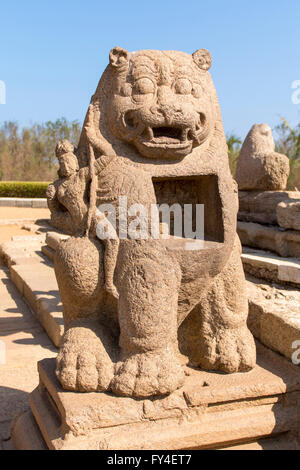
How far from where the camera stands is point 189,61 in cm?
198

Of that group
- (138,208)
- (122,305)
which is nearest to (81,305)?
(122,305)

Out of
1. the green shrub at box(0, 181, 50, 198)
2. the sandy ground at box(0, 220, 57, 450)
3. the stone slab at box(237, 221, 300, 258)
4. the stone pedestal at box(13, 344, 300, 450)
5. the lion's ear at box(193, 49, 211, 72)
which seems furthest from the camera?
the green shrub at box(0, 181, 50, 198)

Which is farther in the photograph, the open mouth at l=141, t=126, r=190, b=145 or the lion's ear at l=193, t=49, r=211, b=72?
the lion's ear at l=193, t=49, r=211, b=72

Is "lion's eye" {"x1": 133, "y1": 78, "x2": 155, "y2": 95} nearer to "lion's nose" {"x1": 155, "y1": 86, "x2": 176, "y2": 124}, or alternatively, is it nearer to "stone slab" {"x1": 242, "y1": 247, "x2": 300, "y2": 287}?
"lion's nose" {"x1": 155, "y1": 86, "x2": 176, "y2": 124}

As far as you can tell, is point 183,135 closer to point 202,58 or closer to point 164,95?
point 164,95

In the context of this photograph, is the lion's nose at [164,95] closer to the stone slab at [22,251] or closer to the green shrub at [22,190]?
the stone slab at [22,251]

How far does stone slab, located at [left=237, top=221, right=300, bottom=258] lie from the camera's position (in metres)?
4.28

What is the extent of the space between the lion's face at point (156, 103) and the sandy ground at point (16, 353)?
4.85ft

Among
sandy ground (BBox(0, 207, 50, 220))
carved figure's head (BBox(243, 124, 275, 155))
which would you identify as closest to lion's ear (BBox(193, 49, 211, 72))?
carved figure's head (BBox(243, 124, 275, 155))

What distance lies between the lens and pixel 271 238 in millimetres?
4582

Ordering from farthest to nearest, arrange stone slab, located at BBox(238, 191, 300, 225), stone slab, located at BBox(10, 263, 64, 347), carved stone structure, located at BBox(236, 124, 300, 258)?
stone slab, located at BBox(238, 191, 300, 225)
carved stone structure, located at BBox(236, 124, 300, 258)
stone slab, located at BBox(10, 263, 64, 347)

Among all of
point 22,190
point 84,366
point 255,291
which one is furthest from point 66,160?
point 22,190

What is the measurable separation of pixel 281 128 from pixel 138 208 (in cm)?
1449

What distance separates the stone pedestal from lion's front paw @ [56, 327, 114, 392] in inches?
1.6
